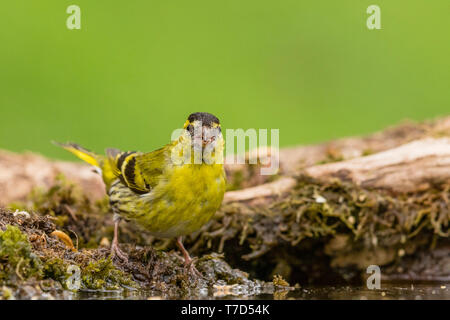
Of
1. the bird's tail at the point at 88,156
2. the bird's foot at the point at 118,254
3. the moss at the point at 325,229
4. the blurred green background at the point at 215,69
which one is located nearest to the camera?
the bird's foot at the point at 118,254

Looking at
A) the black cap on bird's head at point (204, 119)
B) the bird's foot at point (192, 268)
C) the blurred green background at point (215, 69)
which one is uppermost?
the blurred green background at point (215, 69)

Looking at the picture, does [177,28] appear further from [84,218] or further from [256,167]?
[84,218]

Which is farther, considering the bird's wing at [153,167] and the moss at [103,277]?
the bird's wing at [153,167]

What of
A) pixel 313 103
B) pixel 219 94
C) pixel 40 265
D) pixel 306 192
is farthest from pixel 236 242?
pixel 313 103

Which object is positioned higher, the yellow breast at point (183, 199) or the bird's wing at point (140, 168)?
the bird's wing at point (140, 168)

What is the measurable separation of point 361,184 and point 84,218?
8.73ft

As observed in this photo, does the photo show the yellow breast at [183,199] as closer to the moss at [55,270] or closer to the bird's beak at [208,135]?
the bird's beak at [208,135]

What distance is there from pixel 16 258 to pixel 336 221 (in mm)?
3271

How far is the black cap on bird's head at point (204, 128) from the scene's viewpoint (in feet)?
16.0

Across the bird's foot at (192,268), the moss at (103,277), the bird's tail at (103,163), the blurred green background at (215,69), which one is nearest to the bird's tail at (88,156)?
the bird's tail at (103,163)

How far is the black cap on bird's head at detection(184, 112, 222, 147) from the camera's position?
488 cm

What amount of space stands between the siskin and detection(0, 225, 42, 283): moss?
0.99 m

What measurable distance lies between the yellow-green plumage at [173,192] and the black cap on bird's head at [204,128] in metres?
0.11
